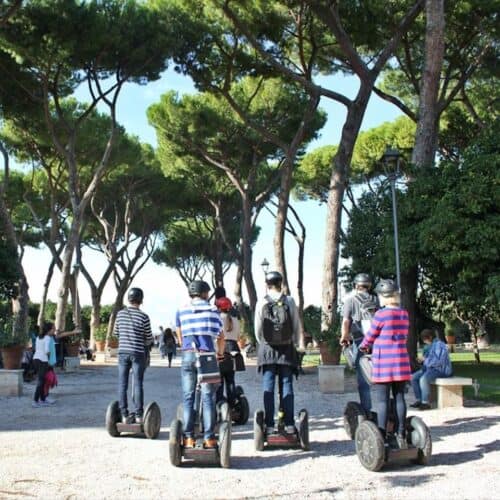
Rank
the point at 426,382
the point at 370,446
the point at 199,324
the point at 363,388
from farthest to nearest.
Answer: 1. the point at 426,382
2. the point at 363,388
3. the point at 199,324
4. the point at 370,446

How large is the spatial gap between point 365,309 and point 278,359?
965mm

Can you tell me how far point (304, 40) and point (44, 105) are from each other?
275 inches

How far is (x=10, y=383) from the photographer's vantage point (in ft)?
35.9

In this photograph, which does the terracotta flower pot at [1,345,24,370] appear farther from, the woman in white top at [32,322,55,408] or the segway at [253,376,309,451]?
the segway at [253,376,309,451]

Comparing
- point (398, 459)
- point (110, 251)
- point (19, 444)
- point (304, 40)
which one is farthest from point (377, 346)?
point (110, 251)

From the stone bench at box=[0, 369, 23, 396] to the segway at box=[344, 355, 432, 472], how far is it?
7.21m

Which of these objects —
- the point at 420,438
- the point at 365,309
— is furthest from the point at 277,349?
the point at 420,438

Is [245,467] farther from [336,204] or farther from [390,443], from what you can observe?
[336,204]

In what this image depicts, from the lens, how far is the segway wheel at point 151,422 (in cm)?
634

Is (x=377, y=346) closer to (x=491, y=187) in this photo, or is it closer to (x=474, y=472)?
(x=474, y=472)

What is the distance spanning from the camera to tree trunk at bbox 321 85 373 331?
13891 mm

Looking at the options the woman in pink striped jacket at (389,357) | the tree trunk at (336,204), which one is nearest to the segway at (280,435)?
the woman in pink striped jacket at (389,357)

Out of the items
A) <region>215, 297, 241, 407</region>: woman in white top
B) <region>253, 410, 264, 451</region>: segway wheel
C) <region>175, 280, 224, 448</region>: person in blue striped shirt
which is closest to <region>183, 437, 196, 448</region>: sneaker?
<region>175, 280, 224, 448</region>: person in blue striped shirt

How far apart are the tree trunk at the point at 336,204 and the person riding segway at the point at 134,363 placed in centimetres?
727
